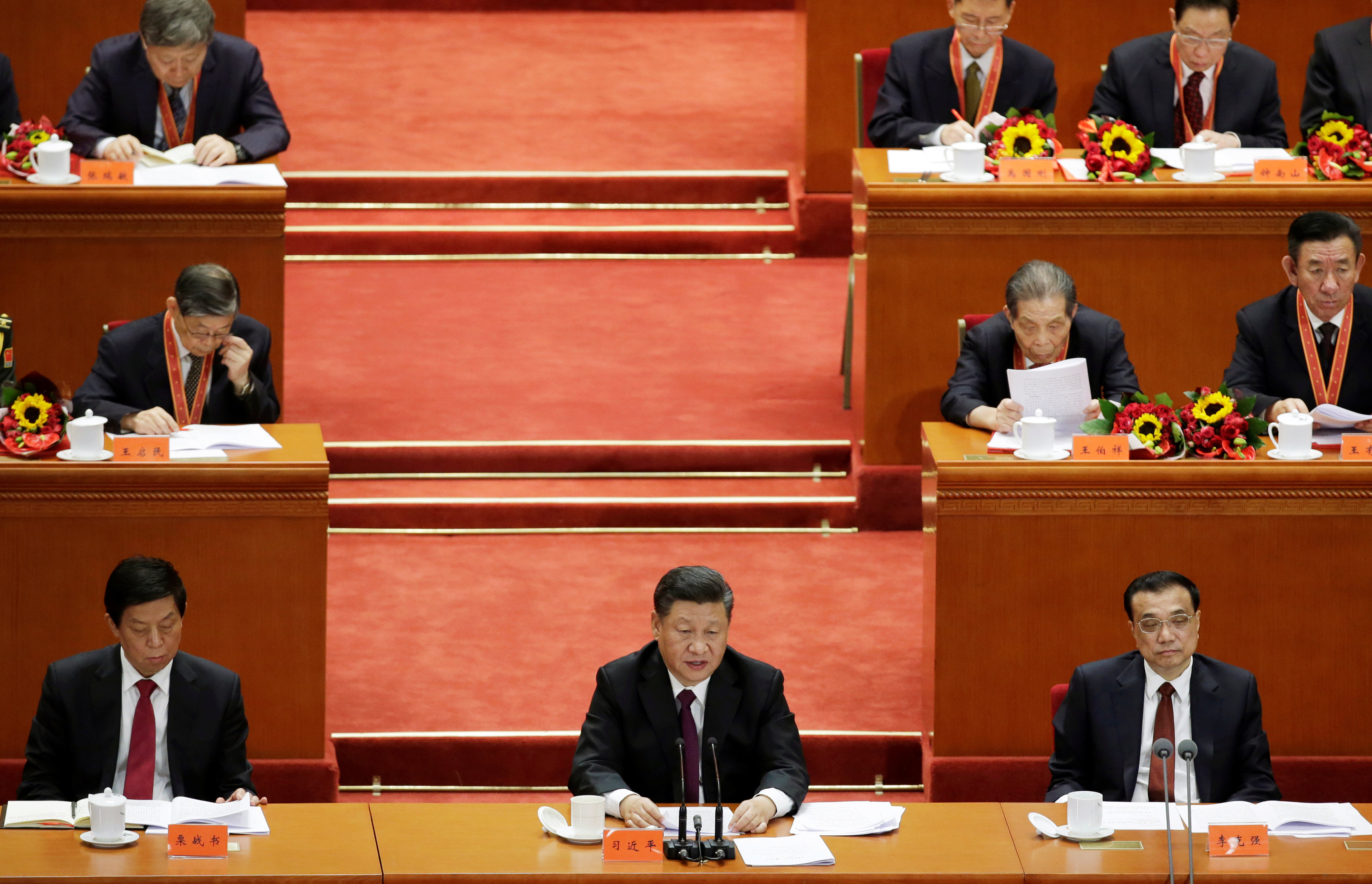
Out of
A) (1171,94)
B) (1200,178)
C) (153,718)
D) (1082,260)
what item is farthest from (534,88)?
(153,718)

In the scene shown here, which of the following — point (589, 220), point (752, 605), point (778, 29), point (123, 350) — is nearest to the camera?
point (123, 350)

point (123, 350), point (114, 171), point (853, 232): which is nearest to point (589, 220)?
point (853, 232)

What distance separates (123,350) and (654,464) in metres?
1.69

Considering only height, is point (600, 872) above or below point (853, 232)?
below

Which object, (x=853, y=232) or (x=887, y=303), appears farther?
(x=853, y=232)

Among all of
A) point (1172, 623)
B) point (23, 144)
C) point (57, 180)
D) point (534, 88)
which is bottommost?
point (1172, 623)

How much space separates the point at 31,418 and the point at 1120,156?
2.86m

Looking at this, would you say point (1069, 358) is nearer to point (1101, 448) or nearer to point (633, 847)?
point (1101, 448)

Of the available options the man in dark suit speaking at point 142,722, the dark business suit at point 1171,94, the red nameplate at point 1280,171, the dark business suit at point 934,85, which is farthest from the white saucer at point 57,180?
the red nameplate at point 1280,171

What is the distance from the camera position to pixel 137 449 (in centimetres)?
468

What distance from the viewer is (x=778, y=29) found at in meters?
9.63

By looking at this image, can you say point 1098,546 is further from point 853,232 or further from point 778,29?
point 778,29

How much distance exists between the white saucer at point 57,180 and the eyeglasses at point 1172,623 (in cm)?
310

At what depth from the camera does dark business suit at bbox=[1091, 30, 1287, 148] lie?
6.29 meters
